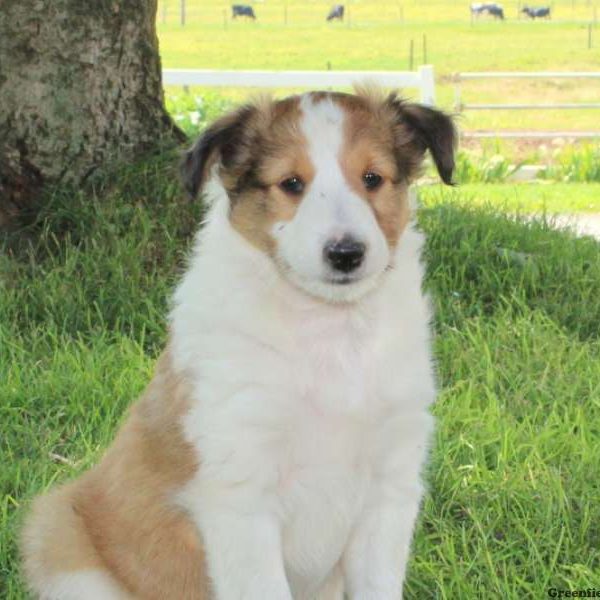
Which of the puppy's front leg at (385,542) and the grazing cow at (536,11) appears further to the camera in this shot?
the grazing cow at (536,11)

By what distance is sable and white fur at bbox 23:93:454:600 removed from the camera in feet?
11.4

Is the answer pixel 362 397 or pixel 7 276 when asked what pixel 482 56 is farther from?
pixel 362 397

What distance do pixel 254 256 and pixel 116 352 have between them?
2336mm

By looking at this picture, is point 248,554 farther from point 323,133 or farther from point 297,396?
point 323,133

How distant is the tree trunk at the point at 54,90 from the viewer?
269 inches

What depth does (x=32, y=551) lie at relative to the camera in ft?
13.0

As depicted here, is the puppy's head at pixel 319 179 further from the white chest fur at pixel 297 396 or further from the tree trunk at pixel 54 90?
the tree trunk at pixel 54 90

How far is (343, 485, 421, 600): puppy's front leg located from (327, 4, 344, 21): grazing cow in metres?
30.0

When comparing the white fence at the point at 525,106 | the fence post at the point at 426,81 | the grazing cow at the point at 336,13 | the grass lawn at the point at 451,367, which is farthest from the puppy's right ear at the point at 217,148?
the grazing cow at the point at 336,13

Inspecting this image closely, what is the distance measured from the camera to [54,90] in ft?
22.6

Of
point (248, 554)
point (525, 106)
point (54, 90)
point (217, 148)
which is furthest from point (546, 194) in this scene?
point (248, 554)

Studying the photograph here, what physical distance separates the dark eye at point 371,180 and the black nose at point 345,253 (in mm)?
289

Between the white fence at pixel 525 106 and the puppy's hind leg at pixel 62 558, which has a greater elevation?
the puppy's hind leg at pixel 62 558

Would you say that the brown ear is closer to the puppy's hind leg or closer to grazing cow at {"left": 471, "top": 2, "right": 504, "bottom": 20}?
the puppy's hind leg
